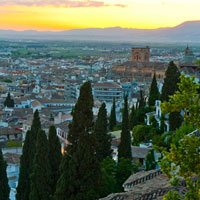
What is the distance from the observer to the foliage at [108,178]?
16.6 metres

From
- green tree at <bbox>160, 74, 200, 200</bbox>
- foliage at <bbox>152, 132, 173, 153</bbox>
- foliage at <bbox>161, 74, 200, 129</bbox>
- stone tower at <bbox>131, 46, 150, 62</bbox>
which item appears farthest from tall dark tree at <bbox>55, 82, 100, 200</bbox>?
stone tower at <bbox>131, 46, 150, 62</bbox>

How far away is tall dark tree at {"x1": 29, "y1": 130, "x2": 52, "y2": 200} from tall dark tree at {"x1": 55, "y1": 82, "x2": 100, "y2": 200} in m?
3.14

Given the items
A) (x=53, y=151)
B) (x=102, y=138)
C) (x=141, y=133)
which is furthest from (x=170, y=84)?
(x=53, y=151)

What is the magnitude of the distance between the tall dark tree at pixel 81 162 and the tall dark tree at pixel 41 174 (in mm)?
3141

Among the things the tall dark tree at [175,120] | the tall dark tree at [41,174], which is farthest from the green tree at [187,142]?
the tall dark tree at [175,120]

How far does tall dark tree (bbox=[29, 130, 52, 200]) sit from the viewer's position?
17.8 meters

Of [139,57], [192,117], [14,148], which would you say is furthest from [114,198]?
[139,57]

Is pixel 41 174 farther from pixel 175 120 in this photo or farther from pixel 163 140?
pixel 175 120

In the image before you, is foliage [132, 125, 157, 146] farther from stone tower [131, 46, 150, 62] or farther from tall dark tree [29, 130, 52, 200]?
stone tower [131, 46, 150, 62]

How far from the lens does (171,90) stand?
2894 cm

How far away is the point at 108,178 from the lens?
17.7 metres

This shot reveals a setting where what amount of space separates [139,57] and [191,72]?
88.4m

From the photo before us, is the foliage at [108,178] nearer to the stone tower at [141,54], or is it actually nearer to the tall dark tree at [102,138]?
the tall dark tree at [102,138]

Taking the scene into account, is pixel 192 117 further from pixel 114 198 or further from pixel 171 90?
pixel 171 90
